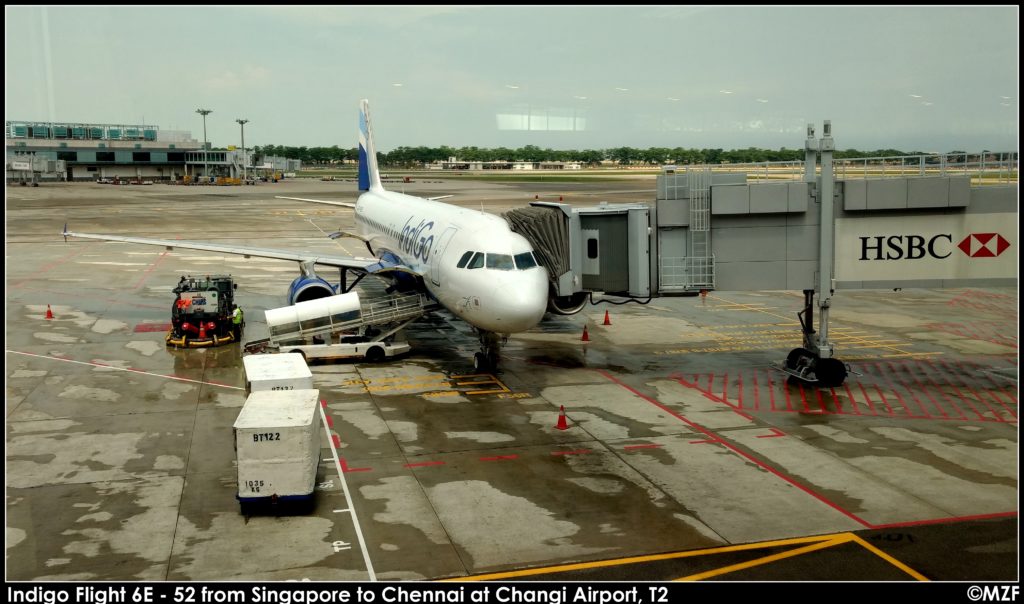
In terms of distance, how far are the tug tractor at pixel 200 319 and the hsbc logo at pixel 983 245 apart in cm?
2580

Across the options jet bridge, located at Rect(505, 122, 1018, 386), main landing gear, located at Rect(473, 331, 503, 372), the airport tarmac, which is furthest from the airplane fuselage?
the airport tarmac

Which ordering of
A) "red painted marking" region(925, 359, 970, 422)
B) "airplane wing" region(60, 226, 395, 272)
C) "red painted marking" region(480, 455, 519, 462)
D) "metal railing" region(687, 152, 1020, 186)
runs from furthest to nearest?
"airplane wing" region(60, 226, 395, 272)
"metal railing" region(687, 152, 1020, 186)
"red painted marking" region(925, 359, 970, 422)
"red painted marking" region(480, 455, 519, 462)

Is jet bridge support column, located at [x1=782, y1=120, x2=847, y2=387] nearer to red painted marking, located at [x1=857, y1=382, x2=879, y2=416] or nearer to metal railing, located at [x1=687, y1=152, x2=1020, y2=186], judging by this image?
red painted marking, located at [x1=857, y1=382, x2=879, y2=416]

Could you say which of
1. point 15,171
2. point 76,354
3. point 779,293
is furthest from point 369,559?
point 15,171

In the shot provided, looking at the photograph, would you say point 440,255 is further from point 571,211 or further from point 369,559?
point 369,559

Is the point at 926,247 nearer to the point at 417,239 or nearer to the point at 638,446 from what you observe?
the point at 638,446

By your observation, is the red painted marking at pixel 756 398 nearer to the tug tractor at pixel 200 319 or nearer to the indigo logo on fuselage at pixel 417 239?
the indigo logo on fuselage at pixel 417 239

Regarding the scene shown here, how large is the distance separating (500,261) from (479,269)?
27.6 inches

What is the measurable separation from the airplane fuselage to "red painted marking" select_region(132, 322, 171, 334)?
431 inches

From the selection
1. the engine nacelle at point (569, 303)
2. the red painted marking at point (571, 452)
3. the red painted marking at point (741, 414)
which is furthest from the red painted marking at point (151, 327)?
the red painted marking at point (741, 414)

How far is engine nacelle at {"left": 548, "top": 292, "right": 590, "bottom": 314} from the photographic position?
29766 millimetres

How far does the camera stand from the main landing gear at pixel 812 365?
89.8ft

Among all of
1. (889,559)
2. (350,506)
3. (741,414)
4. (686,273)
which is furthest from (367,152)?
(889,559)

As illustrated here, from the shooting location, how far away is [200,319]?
33938 millimetres
